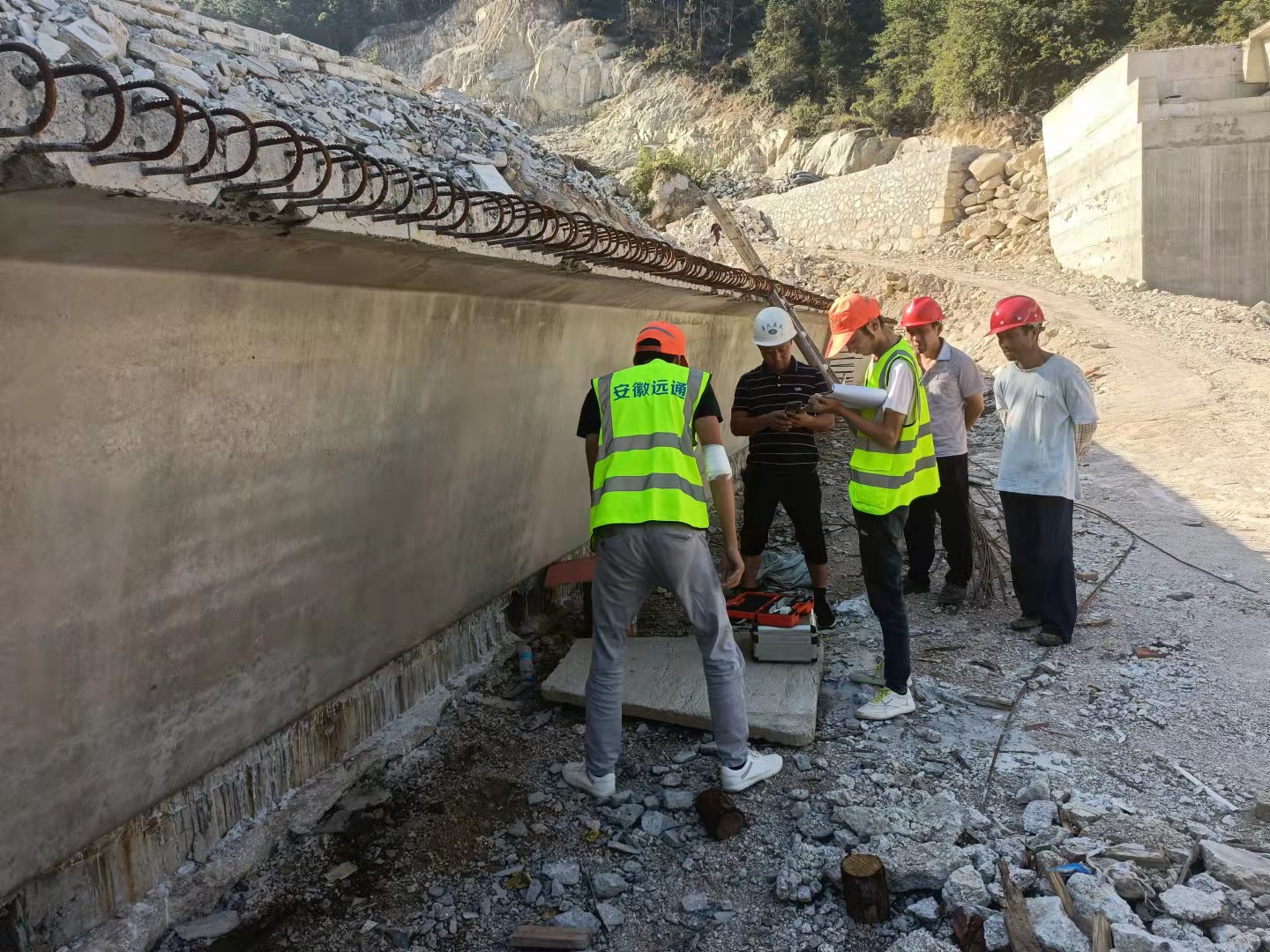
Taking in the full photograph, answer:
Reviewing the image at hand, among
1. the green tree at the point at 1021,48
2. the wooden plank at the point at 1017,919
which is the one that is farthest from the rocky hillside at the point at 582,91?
the wooden plank at the point at 1017,919

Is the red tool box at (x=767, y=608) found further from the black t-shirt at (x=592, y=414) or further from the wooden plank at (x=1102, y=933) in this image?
the wooden plank at (x=1102, y=933)

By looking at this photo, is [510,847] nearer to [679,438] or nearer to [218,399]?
[679,438]

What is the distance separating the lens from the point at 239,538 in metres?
3.09

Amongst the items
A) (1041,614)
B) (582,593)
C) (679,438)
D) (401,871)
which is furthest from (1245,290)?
(401,871)

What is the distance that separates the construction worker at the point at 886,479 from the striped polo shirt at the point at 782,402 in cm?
74

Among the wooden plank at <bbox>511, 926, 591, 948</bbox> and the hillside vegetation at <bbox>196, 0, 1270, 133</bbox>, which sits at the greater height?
the hillside vegetation at <bbox>196, 0, 1270, 133</bbox>

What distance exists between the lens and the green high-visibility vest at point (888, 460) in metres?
4.11

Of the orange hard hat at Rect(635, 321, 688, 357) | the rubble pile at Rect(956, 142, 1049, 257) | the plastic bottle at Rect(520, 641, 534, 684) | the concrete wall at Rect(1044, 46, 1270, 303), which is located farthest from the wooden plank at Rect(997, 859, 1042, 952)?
the rubble pile at Rect(956, 142, 1049, 257)

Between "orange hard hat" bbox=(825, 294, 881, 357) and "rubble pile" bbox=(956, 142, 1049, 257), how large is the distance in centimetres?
2058

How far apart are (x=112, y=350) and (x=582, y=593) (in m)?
3.63

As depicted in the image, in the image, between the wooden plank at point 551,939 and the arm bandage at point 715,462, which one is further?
the arm bandage at point 715,462

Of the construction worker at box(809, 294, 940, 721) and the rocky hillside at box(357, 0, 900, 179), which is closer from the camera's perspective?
the construction worker at box(809, 294, 940, 721)

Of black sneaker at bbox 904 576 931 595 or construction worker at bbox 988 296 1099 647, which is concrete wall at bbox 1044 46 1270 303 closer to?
black sneaker at bbox 904 576 931 595

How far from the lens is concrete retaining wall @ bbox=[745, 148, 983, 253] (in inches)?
979
